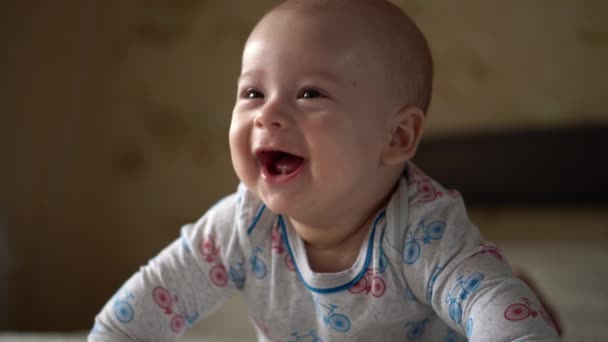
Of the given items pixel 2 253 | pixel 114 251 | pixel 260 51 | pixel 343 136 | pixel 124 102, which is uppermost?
pixel 260 51

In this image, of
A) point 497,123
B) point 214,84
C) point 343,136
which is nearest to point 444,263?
point 343,136

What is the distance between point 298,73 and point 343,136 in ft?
0.31

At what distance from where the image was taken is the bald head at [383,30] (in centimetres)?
76

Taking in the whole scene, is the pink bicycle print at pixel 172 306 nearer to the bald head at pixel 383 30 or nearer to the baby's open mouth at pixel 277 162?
the baby's open mouth at pixel 277 162

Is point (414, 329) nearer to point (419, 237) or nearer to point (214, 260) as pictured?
point (419, 237)

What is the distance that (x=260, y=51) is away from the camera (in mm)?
766

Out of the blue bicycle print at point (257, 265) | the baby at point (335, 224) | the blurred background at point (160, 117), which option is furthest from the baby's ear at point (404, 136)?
the blurred background at point (160, 117)

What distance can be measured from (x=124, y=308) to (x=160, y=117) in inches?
65.8

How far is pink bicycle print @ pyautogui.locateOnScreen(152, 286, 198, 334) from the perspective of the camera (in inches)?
33.5

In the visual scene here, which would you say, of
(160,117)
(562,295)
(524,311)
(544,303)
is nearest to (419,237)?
(524,311)

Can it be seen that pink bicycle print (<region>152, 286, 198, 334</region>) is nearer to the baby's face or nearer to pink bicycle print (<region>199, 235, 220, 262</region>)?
pink bicycle print (<region>199, 235, 220, 262</region>)

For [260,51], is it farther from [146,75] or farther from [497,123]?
[146,75]

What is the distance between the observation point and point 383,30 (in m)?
0.78

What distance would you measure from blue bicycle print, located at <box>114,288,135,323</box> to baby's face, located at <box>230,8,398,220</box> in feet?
0.81
